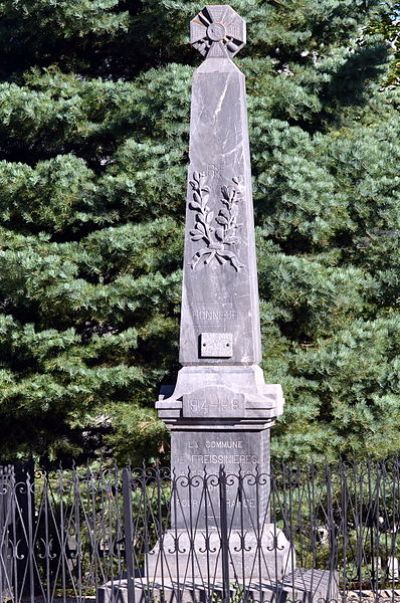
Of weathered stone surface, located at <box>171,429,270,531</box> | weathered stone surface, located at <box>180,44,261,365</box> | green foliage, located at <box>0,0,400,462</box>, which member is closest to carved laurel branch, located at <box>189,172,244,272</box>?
weathered stone surface, located at <box>180,44,261,365</box>

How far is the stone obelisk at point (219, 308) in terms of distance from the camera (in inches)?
360

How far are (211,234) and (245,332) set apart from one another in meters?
0.91

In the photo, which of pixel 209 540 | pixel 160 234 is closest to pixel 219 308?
pixel 209 540

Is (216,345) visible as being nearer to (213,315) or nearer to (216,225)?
(213,315)

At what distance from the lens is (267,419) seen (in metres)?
9.13

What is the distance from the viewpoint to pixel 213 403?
Result: 9.14 metres

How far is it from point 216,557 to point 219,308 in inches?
82.9

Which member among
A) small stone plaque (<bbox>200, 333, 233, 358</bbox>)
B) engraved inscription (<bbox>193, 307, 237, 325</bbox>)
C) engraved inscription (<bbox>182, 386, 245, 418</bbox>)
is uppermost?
engraved inscription (<bbox>193, 307, 237, 325</bbox>)

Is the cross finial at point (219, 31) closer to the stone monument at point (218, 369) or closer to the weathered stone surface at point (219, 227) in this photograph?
the stone monument at point (218, 369)

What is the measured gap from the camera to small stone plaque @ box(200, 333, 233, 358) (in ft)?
30.8

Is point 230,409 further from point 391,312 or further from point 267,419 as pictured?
point 391,312

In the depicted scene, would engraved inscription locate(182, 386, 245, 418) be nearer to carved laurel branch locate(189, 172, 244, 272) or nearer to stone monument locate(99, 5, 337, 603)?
stone monument locate(99, 5, 337, 603)

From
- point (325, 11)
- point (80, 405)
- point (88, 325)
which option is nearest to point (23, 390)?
point (80, 405)

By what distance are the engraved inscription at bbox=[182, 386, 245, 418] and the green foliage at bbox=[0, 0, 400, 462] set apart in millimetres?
2584
